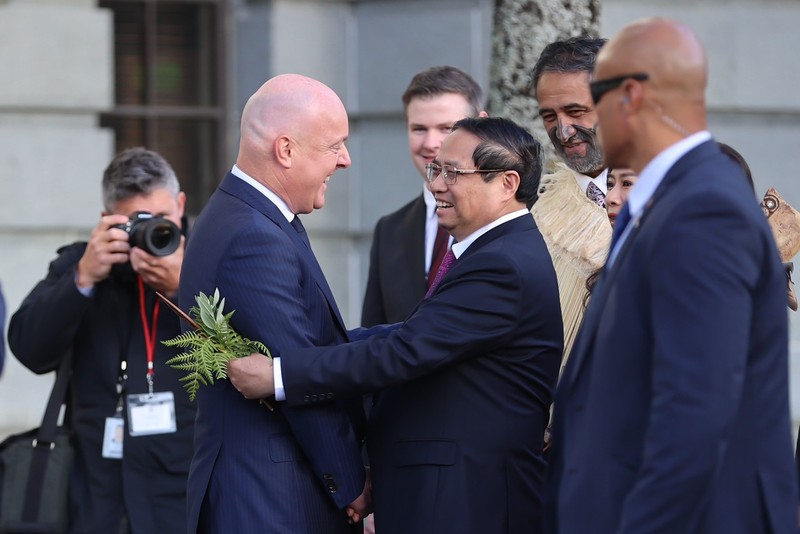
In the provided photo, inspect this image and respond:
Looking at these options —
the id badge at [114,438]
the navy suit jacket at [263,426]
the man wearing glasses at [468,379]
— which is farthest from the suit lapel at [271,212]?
the id badge at [114,438]

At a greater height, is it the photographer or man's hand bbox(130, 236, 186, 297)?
man's hand bbox(130, 236, 186, 297)

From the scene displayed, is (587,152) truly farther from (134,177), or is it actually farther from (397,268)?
(134,177)

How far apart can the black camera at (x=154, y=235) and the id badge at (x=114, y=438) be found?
1.86 feet

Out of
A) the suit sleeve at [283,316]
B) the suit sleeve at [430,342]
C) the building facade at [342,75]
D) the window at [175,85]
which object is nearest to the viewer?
the suit sleeve at [430,342]

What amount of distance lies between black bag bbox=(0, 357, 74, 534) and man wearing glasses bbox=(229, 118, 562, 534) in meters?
1.20

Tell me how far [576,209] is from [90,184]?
3.89 meters

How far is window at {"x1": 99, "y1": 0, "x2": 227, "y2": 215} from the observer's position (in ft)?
24.4

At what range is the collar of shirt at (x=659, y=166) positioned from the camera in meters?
2.37

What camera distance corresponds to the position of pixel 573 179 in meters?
3.90

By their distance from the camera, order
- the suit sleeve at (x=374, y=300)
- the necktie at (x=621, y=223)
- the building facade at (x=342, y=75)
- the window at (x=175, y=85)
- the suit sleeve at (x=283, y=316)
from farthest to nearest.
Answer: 1. the window at (x=175, y=85)
2. the building facade at (x=342, y=75)
3. the suit sleeve at (x=374, y=300)
4. the suit sleeve at (x=283, y=316)
5. the necktie at (x=621, y=223)

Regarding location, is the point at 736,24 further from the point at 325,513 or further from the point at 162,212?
the point at 325,513

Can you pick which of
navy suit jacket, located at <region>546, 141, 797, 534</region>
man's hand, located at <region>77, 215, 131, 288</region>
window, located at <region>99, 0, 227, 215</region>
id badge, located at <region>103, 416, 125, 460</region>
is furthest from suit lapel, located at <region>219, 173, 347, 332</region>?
window, located at <region>99, 0, 227, 215</region>

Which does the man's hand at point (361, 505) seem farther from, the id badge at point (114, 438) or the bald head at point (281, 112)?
the id badge at point (114, 438)

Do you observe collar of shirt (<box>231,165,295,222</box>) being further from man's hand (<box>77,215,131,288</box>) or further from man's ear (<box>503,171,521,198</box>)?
man's hand (<box>77,215,131,288</box>)
